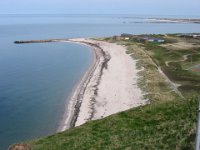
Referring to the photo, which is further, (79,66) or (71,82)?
Answer: (79,66)

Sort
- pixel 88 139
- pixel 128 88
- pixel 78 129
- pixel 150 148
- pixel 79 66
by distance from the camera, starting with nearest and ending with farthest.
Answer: pixel 150 148, pixel 88 139, pixel 78 129, pixel 128 88, pixel 79 66

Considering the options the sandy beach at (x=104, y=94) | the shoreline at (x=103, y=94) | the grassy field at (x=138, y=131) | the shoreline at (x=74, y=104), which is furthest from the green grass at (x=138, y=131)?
the sandy beach at (x=104, y=94)

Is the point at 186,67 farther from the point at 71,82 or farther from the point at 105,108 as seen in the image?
the point at 105,108

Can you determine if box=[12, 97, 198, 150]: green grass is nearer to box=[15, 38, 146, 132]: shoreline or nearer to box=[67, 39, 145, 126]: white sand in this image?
box=[15, 38, 146, 132]: shoreline

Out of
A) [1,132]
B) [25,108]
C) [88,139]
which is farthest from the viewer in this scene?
[25,108]

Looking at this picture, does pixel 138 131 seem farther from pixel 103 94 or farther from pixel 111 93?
pixel 111 93

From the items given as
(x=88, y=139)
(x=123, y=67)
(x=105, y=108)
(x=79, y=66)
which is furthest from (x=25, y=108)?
(x=79, y=66)

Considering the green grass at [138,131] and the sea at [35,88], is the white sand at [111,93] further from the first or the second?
the green grass at [138,131]
